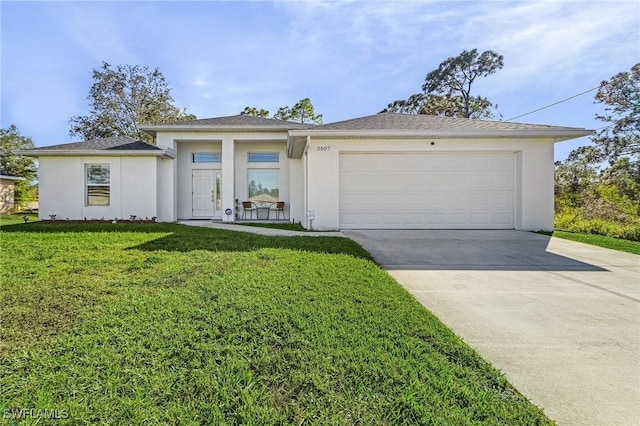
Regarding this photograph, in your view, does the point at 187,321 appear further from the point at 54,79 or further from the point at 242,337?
the point at 54,79

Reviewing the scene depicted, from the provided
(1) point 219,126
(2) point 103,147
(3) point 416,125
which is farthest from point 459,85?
(2) point 103,147

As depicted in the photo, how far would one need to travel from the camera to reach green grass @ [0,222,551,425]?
1.69m

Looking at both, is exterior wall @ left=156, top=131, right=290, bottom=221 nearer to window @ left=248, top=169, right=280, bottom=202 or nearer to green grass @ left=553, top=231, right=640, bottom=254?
window @ left=248, top=169, right=280, bottom=202

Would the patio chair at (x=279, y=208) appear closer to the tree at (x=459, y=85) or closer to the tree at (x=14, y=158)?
the tree at (x=459, y=85)

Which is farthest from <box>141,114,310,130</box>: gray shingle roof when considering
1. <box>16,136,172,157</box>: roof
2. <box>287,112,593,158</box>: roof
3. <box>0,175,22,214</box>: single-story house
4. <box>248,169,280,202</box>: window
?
<box>0,175,22,214</box>: single-story house

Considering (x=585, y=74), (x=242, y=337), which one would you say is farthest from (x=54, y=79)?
(x=585, y=74)

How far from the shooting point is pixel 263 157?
45.3 feet

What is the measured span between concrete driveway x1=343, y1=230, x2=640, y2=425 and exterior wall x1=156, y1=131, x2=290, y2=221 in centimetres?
765

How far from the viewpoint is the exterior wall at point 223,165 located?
503 inches

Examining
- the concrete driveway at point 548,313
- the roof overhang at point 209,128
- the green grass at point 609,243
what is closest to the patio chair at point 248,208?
the roof overhang at point 209,128

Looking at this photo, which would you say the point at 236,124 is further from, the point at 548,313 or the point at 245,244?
the point at 548,313

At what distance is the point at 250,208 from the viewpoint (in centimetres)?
1356

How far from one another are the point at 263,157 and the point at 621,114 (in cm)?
1844

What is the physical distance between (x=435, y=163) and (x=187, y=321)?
906cm
